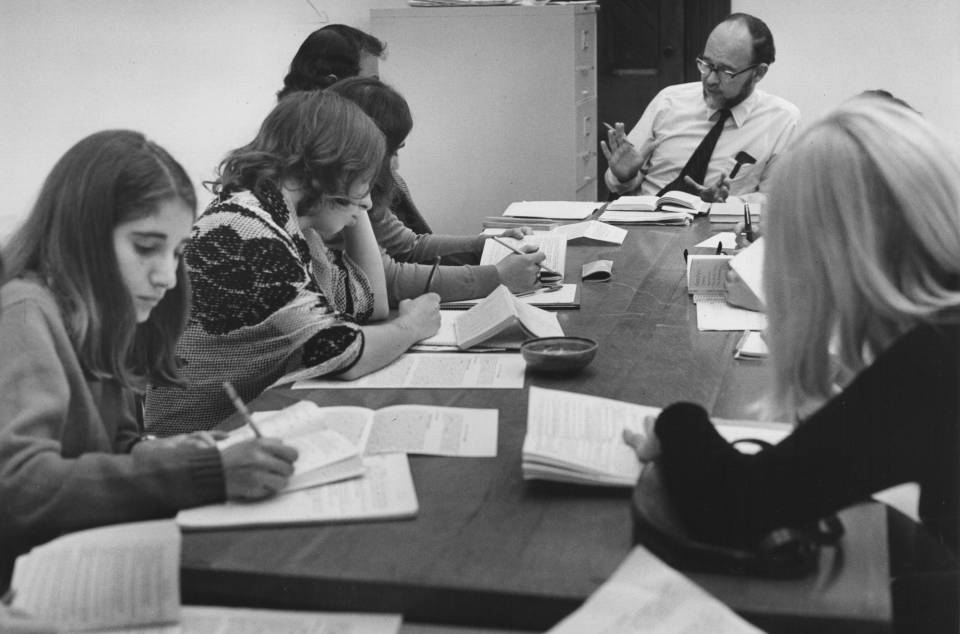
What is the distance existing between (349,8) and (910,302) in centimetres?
402

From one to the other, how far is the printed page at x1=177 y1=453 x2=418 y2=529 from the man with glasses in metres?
3.00

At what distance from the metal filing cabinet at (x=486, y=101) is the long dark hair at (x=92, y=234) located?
336cm

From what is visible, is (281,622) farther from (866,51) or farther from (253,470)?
(866,51)

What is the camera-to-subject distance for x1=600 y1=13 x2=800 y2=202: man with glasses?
4.46 metres

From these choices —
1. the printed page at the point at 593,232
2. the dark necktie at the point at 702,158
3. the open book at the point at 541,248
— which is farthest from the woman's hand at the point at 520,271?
the dark necktie at the point at 702,158

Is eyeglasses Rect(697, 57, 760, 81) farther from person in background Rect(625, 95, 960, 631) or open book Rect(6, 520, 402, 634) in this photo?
open book Rect(6, 520, 402, 634)

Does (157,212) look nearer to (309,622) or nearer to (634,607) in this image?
(309,622)

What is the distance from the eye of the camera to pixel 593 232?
356 centimetres

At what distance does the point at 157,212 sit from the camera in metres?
1.62

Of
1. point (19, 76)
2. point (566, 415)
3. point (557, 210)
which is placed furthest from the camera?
point (557, 210)

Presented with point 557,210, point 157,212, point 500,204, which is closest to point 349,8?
point 500,204

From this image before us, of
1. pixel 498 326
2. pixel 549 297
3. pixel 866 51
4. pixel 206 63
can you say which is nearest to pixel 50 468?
pixel 498 326

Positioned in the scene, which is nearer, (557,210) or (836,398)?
(836,398)

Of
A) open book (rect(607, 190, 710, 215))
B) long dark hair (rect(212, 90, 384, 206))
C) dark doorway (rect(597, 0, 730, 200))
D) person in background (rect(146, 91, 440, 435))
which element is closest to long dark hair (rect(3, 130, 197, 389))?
person in background (rect(146, 91, 440, 435))
